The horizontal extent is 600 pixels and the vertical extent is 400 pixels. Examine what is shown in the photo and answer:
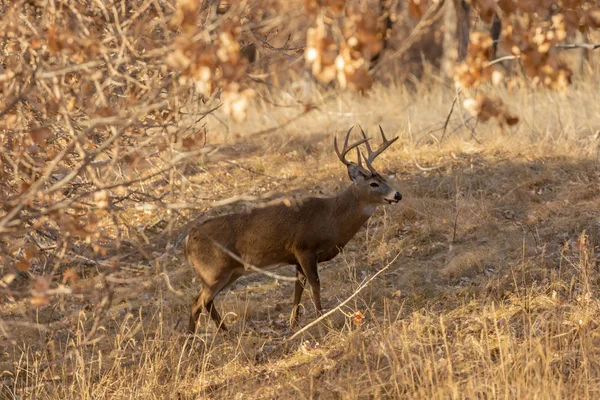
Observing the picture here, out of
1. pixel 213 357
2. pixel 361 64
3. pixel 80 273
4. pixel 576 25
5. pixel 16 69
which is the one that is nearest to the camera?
pixel 361 64

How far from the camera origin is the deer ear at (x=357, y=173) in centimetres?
961

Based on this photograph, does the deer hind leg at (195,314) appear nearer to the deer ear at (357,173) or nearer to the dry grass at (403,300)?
the dry grass at (403,300)

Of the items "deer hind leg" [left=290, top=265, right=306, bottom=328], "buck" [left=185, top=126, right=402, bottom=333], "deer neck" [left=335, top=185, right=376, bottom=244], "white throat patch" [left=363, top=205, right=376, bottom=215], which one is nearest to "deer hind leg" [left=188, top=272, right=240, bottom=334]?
"buck" [left=185, top=126, right=402, bottom=333]

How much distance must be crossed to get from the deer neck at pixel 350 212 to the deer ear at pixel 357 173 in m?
0.10

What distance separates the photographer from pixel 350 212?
9500mm

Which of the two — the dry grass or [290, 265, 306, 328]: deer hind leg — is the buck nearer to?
[290, 265, 306, 328]: deer hind leg

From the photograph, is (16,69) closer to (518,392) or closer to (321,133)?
(518,392)

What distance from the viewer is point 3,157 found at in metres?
5.63

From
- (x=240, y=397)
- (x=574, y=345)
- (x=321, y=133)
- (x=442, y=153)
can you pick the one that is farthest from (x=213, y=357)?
(x=321, y=133)

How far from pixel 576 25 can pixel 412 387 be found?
2868mm

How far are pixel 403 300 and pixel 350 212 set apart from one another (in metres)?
1.13

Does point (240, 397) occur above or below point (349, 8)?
below

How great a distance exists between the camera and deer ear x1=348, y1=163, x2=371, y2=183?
961 centimetres

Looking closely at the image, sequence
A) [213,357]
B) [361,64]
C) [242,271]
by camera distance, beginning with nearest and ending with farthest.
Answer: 1. [361,64]
2. [213,357]
3. [242,271]
